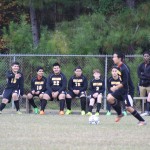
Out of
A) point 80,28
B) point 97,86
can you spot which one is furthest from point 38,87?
point 80,28

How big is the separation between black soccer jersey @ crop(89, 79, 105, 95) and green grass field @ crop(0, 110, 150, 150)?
5151 millimetres

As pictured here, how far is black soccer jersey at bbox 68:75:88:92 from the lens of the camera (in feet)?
72.3

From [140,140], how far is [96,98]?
9406 mm

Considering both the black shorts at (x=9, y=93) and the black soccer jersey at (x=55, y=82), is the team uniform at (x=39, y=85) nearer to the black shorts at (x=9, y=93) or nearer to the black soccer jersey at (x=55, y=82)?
the black soccer jersey at (x=55, y=82)

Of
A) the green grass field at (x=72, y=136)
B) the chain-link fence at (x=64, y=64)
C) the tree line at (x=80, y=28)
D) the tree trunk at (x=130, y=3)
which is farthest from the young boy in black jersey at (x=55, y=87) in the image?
the tree trunk at (x=130, y=3)

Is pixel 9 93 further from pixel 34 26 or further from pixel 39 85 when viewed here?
pixel 34 26

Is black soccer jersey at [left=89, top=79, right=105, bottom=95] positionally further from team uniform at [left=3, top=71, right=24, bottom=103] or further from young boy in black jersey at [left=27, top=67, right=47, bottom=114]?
team uniform at [left=3, top=71, right=24, bottom=103]

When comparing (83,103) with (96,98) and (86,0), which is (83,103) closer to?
(96,98)

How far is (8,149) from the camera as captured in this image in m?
10.8

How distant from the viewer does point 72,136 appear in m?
13.0

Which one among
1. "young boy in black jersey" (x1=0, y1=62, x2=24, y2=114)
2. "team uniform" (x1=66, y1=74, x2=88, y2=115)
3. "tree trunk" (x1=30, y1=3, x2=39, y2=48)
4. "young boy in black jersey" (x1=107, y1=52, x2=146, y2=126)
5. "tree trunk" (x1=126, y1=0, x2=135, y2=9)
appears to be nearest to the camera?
"young boy in black jersey" (x1=107, y1=52, x2=146, y2=126)

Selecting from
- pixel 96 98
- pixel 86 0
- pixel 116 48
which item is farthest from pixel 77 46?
pixel 96 98

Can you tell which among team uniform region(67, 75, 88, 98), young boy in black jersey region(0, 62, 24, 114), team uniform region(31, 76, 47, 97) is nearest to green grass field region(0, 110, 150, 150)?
young boy in black jersey region(0, 62, 24, 114)

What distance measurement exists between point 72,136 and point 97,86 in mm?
9067
